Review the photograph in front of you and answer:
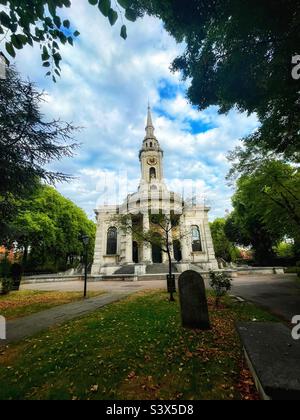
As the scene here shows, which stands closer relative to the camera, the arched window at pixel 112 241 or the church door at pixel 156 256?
the church door at pixel 156 256

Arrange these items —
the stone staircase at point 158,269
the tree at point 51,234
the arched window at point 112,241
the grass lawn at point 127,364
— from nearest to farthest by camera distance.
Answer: the grass lawn at point 127,364 < the stone staircase at point 158,269 < the tree at point 51,234 < the arched window at point 112,241

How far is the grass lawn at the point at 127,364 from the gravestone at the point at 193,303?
1.05 ft

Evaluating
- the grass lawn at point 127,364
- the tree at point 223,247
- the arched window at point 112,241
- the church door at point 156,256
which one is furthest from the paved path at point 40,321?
the tree at point 223,247

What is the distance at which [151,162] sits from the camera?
48.8m

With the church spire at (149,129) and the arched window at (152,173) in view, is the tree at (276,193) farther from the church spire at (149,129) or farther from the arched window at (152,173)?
the church spire at (149,129)

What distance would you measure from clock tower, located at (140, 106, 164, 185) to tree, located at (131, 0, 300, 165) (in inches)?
1548

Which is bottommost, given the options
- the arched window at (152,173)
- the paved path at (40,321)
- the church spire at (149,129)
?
the paved path at (40,321)

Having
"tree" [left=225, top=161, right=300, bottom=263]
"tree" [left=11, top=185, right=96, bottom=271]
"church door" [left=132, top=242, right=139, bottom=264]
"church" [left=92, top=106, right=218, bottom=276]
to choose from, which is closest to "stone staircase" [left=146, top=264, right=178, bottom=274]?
"church" [left=92, top=106, right=218, bottom=276]

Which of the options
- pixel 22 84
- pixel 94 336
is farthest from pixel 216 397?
pixel 22 84

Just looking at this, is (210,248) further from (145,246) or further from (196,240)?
(145,246)

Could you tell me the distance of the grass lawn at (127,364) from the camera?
2951 mm

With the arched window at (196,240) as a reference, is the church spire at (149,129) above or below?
above

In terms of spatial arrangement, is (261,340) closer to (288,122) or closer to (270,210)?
(288,122)
